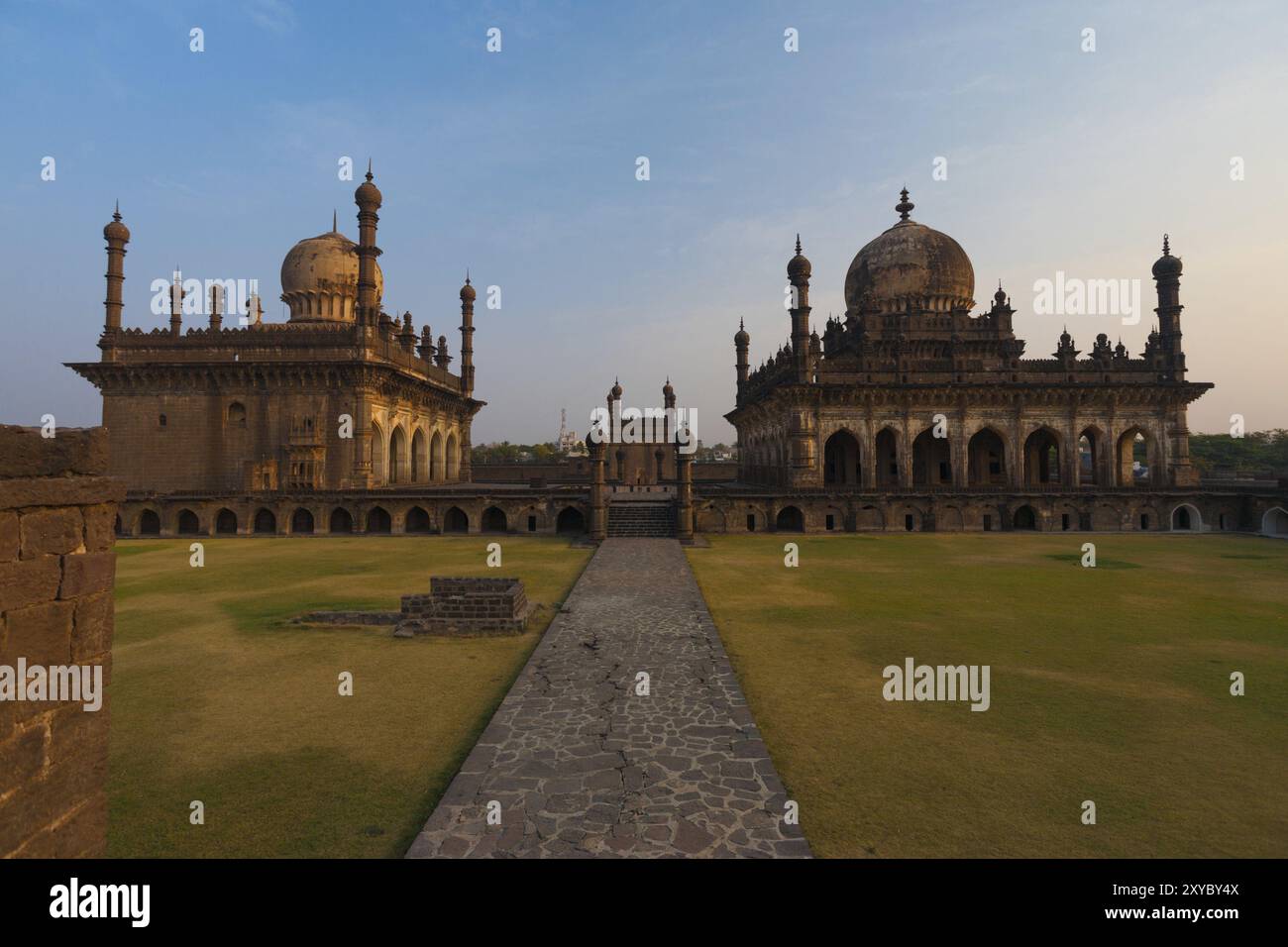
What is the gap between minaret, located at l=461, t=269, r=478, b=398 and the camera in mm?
49525

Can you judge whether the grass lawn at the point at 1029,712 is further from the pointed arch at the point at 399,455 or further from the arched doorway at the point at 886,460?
the pointed arch at the point at 399,455

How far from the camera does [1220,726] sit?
23.4ft

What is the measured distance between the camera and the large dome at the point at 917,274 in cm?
3828

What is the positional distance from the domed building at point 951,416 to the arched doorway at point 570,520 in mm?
A: 6033

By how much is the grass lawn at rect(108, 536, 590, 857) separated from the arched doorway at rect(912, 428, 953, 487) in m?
27.3

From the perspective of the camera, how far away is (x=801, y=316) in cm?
3219

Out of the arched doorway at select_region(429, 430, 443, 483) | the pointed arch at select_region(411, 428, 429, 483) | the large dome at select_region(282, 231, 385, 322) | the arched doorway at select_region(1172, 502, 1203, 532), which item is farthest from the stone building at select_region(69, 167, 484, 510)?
the arched doorway at select_region(1172, 502, 1203, 532)

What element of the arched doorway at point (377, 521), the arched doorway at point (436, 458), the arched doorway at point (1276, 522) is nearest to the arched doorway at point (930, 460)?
the arched doorway at point (1276, 522)

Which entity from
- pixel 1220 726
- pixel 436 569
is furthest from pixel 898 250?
pixel 1220 726

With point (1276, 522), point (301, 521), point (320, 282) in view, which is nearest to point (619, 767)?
point (301, 521)

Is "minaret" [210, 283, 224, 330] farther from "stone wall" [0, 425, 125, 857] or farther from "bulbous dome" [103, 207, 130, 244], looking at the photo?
"stone wall" [0, 425, 125, 857]

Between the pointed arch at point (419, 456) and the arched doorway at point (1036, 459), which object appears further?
the pointed arch at point (419, 456)

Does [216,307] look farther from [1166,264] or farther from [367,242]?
[1166,264]

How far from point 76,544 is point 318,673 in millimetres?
5929
